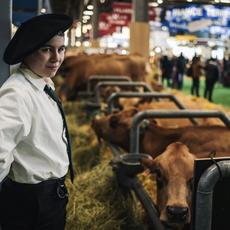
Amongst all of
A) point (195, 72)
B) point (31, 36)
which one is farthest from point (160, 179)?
point (195, 72)

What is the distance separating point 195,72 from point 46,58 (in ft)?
37.2

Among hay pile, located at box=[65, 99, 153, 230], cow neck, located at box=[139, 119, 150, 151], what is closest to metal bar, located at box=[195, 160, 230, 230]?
hay pile, located at box=[65, 99, 153, 230]

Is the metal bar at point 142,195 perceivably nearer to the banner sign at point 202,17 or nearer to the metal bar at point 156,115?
the metal bar at point 156,115

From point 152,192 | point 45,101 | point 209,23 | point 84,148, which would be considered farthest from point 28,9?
point 209,23

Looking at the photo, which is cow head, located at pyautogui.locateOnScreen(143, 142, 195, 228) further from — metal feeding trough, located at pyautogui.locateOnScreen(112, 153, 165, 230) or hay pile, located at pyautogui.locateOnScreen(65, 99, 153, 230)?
hay pile, located at pyautogui.locateOnScreen(65, 99, 153, 230)

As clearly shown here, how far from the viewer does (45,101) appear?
2676 millimetres

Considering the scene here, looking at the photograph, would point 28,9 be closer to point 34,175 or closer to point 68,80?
point 34,175

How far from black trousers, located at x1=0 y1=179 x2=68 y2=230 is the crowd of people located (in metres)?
10.7

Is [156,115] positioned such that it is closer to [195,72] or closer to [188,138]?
[188,138]

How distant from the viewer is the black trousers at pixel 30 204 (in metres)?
2.63

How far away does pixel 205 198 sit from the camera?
2.21 m

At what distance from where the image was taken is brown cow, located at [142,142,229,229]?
315cm

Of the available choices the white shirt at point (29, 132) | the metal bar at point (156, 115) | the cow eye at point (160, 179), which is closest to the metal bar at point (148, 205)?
the cow eye at point (160, 179)

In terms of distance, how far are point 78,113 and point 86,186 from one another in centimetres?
544
